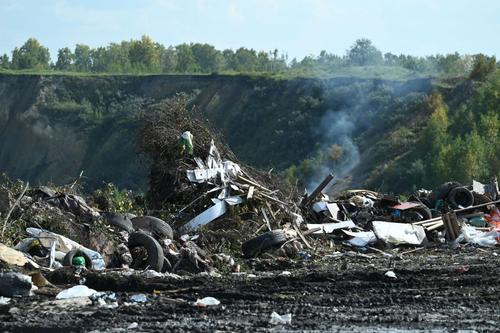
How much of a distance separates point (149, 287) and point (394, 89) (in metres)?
62.2

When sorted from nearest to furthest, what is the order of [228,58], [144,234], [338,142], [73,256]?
[73,256], [144,234], [338,142], [228,58]

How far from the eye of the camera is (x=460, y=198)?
72.8 ft

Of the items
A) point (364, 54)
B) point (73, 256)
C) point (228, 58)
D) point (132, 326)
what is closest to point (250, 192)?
point (73, 256)

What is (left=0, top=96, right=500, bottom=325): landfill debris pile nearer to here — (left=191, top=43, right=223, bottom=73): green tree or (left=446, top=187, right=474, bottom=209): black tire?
(left=446, top=187, right=474, bottom=209): black tire

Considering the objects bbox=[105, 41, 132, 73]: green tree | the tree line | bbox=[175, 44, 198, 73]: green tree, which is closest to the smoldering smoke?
the tree line

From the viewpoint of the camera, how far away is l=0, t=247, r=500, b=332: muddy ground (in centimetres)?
923

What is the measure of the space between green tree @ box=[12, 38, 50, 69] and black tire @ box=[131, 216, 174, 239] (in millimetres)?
101059

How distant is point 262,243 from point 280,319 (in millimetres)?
6621

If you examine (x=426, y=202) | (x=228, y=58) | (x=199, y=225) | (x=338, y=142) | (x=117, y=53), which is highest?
(x=117, y=53)

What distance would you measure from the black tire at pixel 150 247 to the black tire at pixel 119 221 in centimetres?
113

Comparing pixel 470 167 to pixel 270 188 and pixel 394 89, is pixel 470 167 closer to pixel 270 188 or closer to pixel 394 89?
pixel 270 188

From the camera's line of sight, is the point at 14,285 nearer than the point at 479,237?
Yes

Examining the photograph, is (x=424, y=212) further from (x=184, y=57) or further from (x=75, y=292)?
(x=184, y=57)

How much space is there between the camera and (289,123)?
71312mm
